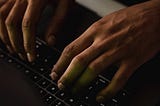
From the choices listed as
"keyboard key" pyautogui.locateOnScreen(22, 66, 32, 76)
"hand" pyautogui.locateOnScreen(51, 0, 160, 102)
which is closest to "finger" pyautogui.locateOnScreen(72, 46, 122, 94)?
"hand" pyautogui.locateOnScreen(51, 0, 160, 102)

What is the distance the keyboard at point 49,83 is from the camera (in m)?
0.60

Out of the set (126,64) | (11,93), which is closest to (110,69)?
(126,64)

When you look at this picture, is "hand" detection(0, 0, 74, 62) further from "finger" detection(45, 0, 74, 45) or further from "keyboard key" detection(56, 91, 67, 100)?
"keyboard key" detection(56, 91, 67, 100)

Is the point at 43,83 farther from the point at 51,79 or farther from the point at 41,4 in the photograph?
the point at 41,4

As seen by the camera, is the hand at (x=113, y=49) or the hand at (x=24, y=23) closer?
the hand at (x=113, y=49)

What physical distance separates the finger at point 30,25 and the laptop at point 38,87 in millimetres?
24

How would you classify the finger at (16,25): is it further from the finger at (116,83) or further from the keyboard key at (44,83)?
the finger at (116,83)

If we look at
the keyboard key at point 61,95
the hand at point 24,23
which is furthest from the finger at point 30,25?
the keyboard key at point 61,95

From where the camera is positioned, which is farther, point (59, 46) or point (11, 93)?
point (59, 46)

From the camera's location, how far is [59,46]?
2.32 feet

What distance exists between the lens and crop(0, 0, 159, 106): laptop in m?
0.57

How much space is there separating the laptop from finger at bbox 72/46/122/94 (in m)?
0.02

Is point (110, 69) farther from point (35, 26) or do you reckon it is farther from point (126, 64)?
point (35, 26)

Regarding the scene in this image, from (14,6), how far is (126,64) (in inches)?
10.9
